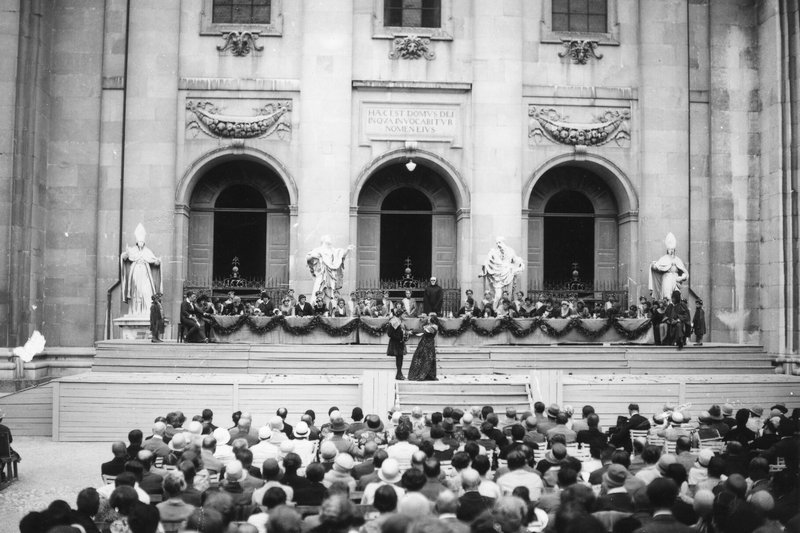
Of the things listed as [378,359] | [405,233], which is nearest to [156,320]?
[378,359]

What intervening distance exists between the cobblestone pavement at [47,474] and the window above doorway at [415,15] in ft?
53.9

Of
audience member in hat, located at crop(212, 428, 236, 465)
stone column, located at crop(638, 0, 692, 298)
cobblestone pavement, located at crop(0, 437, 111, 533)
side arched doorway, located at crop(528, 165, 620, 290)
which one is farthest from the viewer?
side arched doorway, located at crop(528, 165, 620, 290)

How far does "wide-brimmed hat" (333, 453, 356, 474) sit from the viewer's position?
9117 mm

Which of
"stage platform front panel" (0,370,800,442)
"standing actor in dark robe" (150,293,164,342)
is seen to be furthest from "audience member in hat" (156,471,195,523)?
"standing actor in dark robe" (150,293,164,342)

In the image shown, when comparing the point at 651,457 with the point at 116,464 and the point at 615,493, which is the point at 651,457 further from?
the point at 116,464

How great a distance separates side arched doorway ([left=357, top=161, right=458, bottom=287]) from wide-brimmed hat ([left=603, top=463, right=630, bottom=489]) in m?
20.0

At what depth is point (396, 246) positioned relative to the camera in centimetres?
2895

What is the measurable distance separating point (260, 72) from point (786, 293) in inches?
678

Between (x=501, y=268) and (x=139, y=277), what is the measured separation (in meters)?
10.4

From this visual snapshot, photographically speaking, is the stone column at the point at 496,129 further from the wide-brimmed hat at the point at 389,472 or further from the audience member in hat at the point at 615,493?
the wide-brimmed hat at the point at 389,472

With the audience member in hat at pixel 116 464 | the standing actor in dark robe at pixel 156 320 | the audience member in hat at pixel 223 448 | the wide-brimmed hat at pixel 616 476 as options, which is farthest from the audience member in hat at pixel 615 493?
the standing actor in dark robe at pixel 156 320

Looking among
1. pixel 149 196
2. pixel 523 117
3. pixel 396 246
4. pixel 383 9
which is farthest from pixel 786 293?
pixel 149 196

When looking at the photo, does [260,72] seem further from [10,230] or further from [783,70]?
[783,70]

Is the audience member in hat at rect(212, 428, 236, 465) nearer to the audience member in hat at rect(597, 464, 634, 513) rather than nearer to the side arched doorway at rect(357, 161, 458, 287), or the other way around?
the audience member in hat at rect(597, 464, 634, 513)
